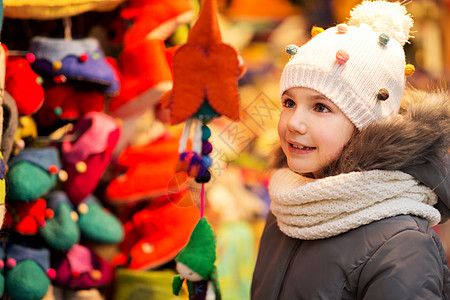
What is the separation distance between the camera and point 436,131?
3.70 feet

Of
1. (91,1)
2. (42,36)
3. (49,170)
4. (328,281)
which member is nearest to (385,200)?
(328,281)

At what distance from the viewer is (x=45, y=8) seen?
4.95 ft

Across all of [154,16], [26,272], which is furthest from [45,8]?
[26,272]

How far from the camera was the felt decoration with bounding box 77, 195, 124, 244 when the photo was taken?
1.66 meters

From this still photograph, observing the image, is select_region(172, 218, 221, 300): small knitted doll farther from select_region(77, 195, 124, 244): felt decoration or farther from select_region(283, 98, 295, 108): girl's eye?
select_region(77, 195, 124, 244): felt decoration

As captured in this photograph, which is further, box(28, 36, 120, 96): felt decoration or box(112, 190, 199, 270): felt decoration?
box(112, 190, 199, 270): felt decoration

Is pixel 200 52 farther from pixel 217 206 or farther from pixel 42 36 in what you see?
pixel 217 206

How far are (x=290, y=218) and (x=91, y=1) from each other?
882mm

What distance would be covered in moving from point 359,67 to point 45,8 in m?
0.86

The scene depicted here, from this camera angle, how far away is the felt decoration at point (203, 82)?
4.00 feet

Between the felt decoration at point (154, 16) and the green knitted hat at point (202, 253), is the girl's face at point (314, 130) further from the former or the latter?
the felt decoration at point (154, 16)

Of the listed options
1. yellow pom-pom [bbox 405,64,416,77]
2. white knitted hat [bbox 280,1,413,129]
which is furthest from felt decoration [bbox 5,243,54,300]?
yellow pom-pom [bbox 405,64,416,77]

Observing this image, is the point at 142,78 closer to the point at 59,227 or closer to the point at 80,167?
the point at 80,167

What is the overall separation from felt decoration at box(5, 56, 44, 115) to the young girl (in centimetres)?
66
